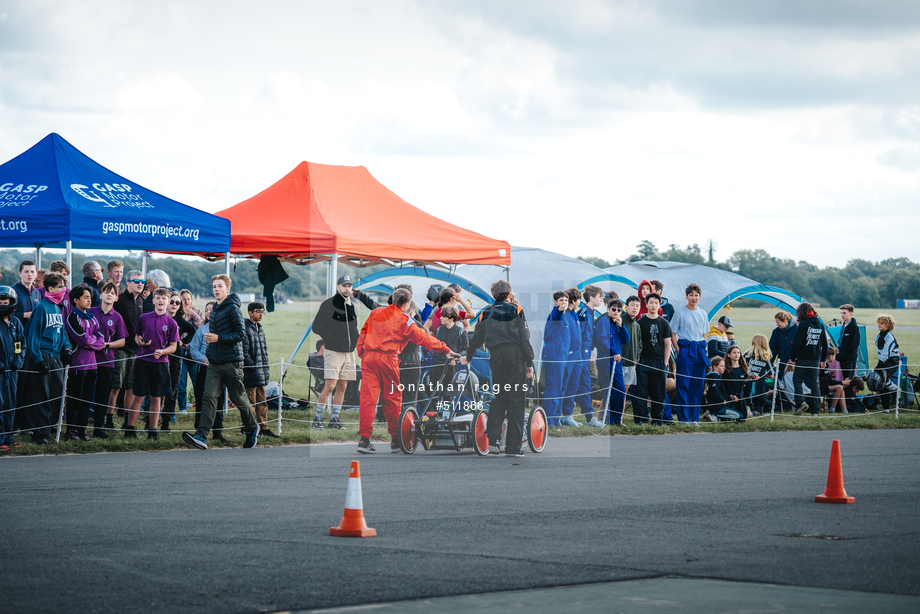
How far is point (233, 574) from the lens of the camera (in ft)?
18.3

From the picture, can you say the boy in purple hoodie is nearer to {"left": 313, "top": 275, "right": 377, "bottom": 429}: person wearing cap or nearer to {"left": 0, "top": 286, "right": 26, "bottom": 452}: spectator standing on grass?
{"left": 0, "top": 286, "right": 26, "bottom": 452}: spectator standing on grass

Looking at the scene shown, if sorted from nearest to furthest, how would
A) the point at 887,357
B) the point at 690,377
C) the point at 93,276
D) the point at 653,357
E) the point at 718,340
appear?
the point at 93,276 → the point at 653,357 → the point at 690,377 → the point at 718,340 → the point at 887,357

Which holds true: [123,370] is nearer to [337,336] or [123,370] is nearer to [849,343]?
[337,336]

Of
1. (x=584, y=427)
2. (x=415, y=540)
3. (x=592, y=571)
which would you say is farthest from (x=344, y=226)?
(x=592, y=571)

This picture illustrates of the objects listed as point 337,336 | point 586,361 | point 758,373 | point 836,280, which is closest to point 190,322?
point 337,336

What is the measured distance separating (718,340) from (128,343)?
1079 cm

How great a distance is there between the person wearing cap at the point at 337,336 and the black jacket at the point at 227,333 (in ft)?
6.98

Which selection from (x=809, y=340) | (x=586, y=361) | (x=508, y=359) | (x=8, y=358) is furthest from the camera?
(x=809, y=340)

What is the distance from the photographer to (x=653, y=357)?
51.4 ft

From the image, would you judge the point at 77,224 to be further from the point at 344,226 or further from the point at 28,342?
the point at 344,226

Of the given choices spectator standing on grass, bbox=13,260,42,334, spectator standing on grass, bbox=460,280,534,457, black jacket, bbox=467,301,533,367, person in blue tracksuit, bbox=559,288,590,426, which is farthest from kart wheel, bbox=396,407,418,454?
spectator standing on grass, bbox=13,260,42,334

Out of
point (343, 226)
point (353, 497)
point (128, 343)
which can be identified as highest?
point (343, 226)

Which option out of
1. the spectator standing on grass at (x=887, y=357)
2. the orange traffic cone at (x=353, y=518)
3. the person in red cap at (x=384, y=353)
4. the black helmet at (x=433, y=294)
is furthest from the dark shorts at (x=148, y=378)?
the spectator standing on grass at (x=887, y=357)

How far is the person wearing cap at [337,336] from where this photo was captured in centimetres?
1426
